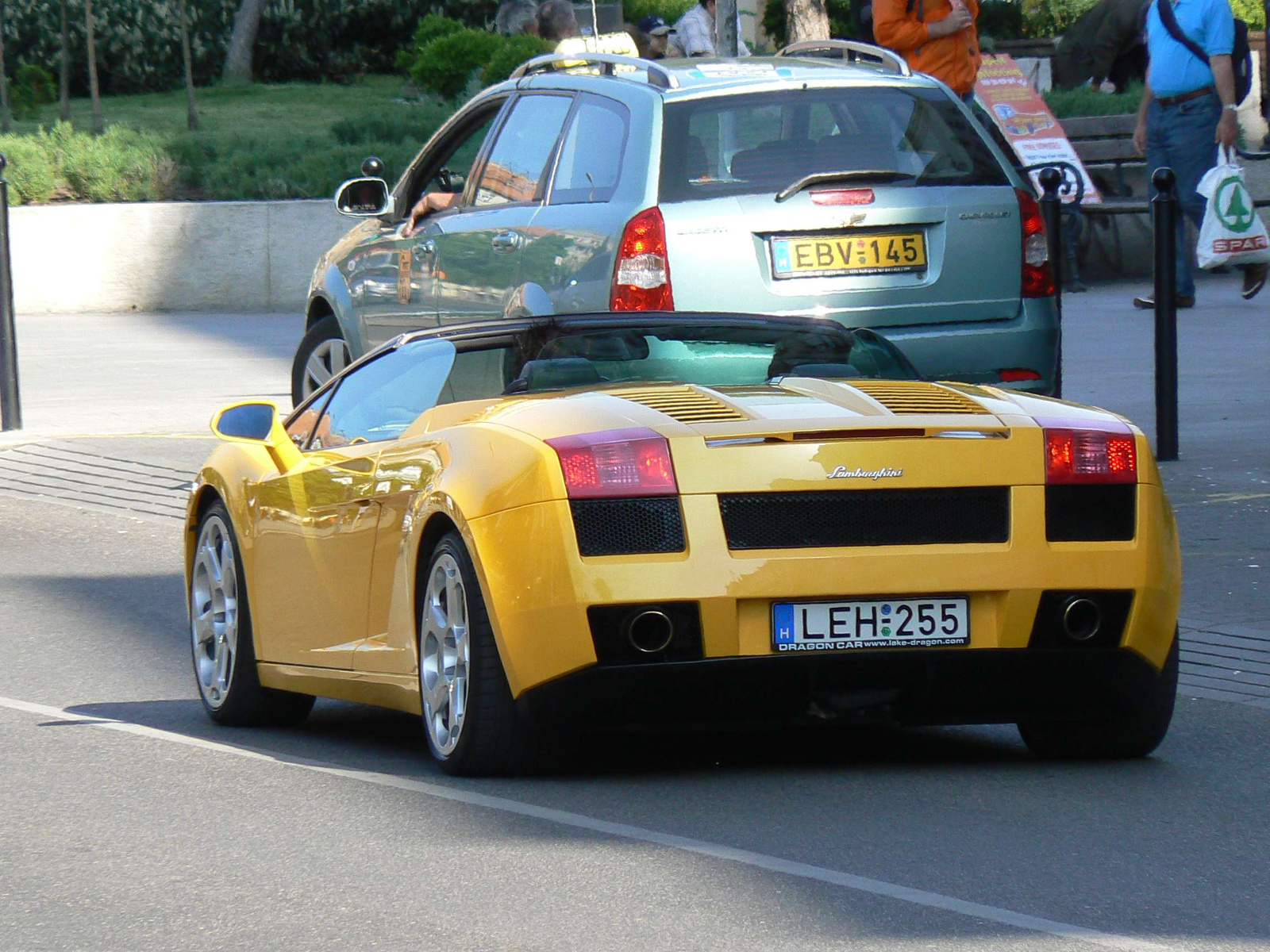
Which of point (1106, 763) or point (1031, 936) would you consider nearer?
point (1031, 936)

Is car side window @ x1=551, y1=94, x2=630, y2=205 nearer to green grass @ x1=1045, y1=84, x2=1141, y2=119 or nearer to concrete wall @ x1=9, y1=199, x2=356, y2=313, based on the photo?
concrete wall @ x1=9, y1=199, x2=356, y2=313

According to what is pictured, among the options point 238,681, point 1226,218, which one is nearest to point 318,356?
point 238,681

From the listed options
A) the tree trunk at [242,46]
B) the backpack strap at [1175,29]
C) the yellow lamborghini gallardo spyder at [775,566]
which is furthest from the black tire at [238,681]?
the tree trunk at [242,46]

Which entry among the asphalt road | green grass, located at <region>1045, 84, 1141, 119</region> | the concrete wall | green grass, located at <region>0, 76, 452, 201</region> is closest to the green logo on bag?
the asphalt road

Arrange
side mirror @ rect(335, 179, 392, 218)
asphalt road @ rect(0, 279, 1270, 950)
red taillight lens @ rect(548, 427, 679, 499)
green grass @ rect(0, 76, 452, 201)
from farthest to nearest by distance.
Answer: green grass @ rect(0, 76, 452, 201) < side mirror @ rect(335, 179, 392, 218) < red taillight lens @ rect(548, 427, 679, 499) < asphalt road @ rect(0, 279, 1270, 950)

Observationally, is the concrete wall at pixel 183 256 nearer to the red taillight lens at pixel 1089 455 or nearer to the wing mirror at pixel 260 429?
the wing mirror at pixel 260 429

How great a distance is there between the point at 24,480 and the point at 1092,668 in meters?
7.69

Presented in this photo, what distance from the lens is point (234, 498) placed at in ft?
22.8

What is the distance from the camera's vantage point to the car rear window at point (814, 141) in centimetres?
915

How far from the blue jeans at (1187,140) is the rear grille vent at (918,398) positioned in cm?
1035

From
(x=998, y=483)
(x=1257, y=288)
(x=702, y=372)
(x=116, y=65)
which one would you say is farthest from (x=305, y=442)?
(x=116, y=65)

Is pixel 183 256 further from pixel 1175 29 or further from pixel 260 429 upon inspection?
pixel 260 429

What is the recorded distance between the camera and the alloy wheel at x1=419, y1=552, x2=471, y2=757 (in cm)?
561

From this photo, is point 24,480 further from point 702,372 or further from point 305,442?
point 702,372
